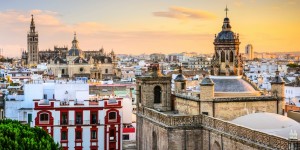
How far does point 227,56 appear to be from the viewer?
3191cm

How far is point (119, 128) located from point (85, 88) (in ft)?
18.8

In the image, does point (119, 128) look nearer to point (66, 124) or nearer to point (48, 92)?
point (66, 124)

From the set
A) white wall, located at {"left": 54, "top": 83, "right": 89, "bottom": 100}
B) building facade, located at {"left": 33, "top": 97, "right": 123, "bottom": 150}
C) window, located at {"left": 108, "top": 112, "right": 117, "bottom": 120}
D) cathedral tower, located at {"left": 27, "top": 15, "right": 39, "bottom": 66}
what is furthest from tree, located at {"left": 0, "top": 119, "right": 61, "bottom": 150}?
cathedral tower, located at {"left": 27, "top": 15, "right": 39, "bottom": 66}

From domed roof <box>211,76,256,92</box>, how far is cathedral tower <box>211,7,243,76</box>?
46cm

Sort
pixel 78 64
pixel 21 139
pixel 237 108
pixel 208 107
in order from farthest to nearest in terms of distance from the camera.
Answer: pixel 78 64, pixel 237 108, pixel 208 107, pixel 21 139

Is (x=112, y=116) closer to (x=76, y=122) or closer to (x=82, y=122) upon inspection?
(x=82, y=122)

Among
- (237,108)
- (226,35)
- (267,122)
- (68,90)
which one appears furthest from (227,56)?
(68,90)

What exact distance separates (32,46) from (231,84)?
5086 inches

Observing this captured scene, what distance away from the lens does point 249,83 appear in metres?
31.5

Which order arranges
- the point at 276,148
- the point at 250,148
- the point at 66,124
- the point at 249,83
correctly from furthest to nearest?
the point at 66,124, the point at 249,83, the point at 250,148, the point at 276,148

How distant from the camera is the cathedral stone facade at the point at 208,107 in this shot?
25.4m

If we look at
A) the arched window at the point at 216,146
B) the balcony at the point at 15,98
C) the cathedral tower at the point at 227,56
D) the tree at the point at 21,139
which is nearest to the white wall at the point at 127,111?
the balcony at the point at 15,98

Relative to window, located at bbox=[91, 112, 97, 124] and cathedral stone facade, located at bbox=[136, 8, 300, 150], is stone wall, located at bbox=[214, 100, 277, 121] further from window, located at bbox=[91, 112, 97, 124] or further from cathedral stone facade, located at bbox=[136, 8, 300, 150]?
window, located at bbox=[91, 112, 97, 124]

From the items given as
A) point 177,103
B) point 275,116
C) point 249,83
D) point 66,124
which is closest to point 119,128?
point 66,124
